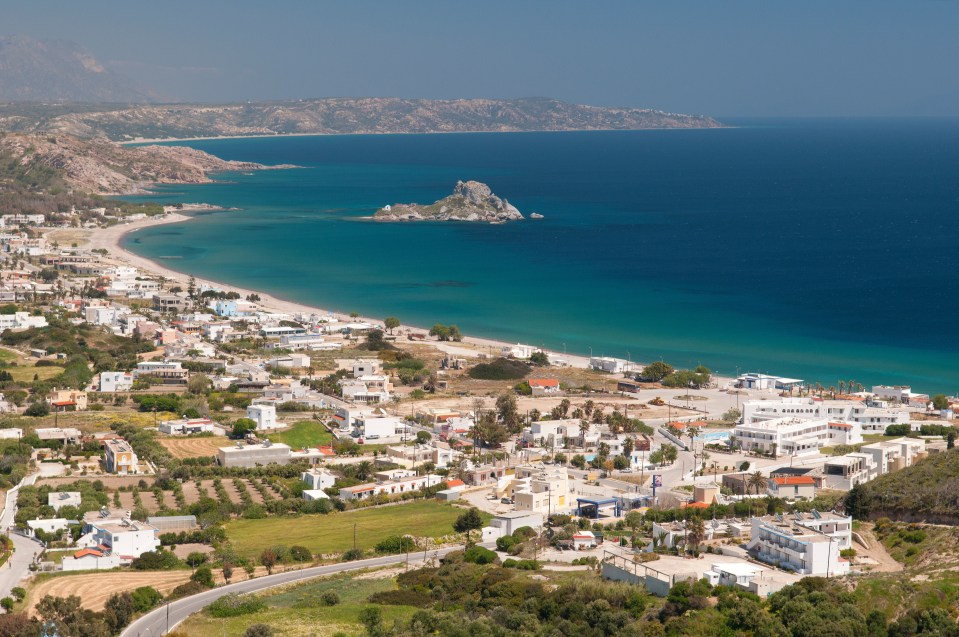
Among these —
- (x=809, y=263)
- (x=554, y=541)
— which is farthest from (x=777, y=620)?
(x=809, y=263)

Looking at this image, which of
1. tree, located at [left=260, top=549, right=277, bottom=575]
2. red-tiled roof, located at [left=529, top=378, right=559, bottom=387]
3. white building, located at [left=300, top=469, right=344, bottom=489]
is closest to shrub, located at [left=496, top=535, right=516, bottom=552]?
tree, located at [left=260, top=549, right=277, bottom=575]

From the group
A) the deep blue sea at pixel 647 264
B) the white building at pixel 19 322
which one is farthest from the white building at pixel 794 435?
the white building at pixel 19 322

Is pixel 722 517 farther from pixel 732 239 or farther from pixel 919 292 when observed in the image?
pixel 732 239

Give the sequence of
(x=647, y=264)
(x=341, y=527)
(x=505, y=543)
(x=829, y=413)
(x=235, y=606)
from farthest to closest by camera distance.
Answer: (x=647, y=264) → (x=829, y=413) → (x=341, y=527) → (x=505, y=543) → (x=235, y=606)

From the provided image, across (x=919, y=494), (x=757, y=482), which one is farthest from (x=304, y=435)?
(x=919, y=494)

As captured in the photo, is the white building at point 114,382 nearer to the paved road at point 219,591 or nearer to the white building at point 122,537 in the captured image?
the white building at point 122,537

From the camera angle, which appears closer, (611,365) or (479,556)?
(479,556)

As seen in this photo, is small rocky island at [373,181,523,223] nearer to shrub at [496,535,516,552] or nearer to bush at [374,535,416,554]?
bush at [374,535,416,554]

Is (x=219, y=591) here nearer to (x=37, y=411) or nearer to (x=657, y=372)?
(x=37, y=411)
